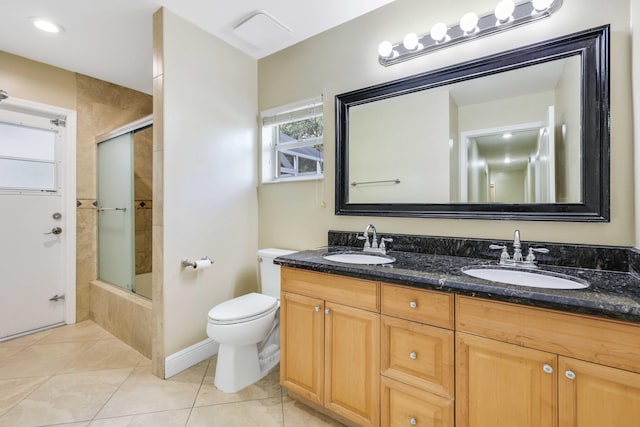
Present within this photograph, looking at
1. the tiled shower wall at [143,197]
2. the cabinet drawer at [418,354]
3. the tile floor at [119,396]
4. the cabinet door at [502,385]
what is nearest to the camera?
the cabinet door at [502,385]

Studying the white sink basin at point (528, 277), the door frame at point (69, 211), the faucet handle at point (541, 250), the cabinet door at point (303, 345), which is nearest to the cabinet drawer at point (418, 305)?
the white sink basin at point (528, 277)

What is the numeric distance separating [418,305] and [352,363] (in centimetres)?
44

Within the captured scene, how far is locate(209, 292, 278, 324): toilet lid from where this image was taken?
1622 millimetres

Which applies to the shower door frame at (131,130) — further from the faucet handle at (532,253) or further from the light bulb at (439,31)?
the faucet handle at (532,253)

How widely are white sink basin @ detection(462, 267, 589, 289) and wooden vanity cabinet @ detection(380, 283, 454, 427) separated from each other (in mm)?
279

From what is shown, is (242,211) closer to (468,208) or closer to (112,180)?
(112,180)

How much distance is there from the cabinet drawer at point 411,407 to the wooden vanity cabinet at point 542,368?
56mm

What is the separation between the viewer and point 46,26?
1958 millimetres

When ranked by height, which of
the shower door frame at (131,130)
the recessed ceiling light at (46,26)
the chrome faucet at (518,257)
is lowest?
the chrome faucet at (518,257)

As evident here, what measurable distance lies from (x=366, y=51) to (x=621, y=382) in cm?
198

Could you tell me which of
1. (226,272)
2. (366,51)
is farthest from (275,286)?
(366,51)

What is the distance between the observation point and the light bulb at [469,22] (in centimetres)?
145

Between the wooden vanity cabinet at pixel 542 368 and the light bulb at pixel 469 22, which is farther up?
Result: the light bulb at pixel 469 22

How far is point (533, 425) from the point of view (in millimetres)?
910
